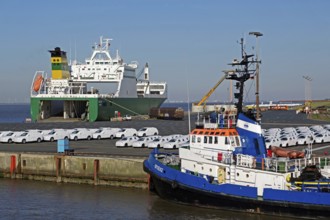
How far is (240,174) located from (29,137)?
115ft

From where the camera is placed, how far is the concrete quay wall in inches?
1631

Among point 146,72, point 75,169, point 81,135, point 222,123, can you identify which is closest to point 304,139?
point 81,135

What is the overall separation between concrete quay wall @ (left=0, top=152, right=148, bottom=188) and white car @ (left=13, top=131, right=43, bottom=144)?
15.3 meters

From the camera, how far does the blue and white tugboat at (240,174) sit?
30781 mm

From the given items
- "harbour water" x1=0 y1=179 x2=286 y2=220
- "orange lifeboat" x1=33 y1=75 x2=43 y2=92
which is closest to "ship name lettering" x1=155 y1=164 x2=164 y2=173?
"harbour water" x1=0 y1=179 x2=286 y2=220

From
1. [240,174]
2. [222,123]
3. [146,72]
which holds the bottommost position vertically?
[240,174]

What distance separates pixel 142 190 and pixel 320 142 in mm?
28119

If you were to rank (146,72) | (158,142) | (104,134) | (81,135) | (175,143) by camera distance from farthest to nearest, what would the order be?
(146,72)
(104,134)
(81,135)
(158,142)
(175,143)

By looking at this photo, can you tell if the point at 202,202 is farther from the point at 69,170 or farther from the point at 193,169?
the point at 69,170

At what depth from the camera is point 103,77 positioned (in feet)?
382

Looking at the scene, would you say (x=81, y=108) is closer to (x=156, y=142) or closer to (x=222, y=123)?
(x=156, y=142)

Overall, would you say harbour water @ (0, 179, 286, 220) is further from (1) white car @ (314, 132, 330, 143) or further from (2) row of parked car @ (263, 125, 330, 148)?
(1) white car @ (314, 132, 330, 143)

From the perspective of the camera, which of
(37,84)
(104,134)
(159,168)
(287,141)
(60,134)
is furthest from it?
(37,84)

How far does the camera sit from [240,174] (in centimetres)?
3359
